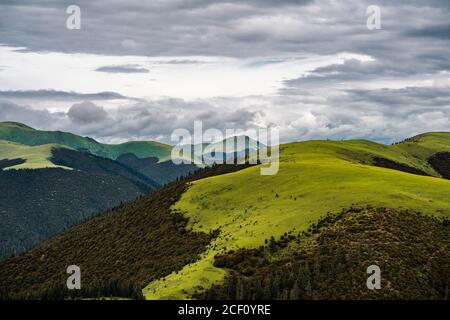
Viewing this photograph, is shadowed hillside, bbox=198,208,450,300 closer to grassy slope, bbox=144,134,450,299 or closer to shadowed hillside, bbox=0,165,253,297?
grassy slope, bbox=144,134,450,299

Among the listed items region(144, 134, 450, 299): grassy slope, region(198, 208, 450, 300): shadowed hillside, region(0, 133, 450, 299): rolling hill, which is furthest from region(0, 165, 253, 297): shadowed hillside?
region(198, 208, 450, 300): shadowed hillside

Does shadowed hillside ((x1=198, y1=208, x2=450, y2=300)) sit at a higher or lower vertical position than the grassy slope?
lower

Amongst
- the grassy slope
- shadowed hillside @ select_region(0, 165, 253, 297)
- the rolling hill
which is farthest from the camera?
shadowed hillside @ select_region(0, 165, 253, 297)

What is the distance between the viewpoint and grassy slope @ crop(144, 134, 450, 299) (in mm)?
101875

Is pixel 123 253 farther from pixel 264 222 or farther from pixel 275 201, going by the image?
pixel 264 222

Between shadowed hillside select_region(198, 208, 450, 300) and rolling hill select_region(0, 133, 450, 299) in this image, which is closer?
shadowed hillside select_region(198, 208, 450, 300)

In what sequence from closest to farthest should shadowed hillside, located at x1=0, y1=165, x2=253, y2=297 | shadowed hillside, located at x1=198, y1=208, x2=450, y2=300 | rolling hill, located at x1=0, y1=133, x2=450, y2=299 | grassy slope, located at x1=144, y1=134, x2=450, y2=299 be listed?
shadowed hillside, located at x1=198, y1=208, x2=450, y2=300 < rolling hill, located at x1=0, y1=133, x2=450, y2=299 < grassy slope, located at x1=144, y1=134, x2=450, y2=299 < shadowed hillside, located at x1=0, y1=165, x2=253, y2=297

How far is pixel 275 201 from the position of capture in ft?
422

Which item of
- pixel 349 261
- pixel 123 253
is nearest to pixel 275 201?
pixel 349 261

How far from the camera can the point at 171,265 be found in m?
116

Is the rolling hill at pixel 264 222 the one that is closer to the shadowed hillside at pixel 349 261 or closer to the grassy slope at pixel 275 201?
the grassy slope at pixel 275 201

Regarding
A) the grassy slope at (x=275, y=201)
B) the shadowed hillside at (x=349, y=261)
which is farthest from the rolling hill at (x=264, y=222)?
the shadowed hillside at (x=349, y=261)

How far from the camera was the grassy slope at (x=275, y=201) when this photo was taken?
101875 millimetres
